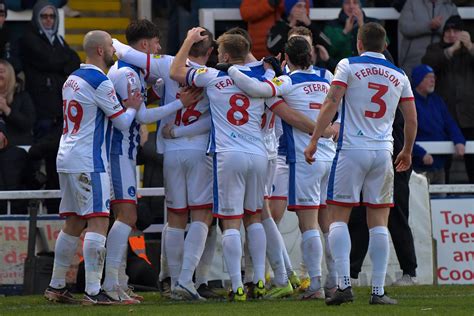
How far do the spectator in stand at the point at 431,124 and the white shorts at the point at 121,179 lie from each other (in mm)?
5643

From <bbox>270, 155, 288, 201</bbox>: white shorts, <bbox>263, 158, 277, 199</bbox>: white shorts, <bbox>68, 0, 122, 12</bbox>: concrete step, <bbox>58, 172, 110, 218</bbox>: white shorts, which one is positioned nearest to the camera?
<bbox>58, 172, 110, 218</bbox>: white shorts

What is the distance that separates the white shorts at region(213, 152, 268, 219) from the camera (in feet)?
41.2

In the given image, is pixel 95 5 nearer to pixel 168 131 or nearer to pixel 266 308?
pixel 168 131

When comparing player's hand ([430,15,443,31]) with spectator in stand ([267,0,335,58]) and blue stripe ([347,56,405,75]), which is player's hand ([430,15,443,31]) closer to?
spectator in stand ([267,0,335,58])

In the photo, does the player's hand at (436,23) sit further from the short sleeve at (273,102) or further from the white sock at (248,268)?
the short sleeve at (273,102)

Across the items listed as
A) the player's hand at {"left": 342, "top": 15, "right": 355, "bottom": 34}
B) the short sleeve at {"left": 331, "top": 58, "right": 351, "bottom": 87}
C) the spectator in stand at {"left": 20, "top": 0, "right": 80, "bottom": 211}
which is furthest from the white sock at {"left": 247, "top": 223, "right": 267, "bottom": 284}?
the player's hand at {"left": 342, "top": 15, "right": 355, "bottom": 34}

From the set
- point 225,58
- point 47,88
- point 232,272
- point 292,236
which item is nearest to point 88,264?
point 232,272

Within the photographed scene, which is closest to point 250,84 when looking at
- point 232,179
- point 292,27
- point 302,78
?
point 302,78

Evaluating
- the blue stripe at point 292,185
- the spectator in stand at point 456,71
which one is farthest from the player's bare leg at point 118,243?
the spectator in stand at point 456,71

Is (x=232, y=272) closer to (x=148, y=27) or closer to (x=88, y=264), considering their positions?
(x=88, y=264)

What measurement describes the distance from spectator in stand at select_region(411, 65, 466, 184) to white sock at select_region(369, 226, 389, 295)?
5.68 meters

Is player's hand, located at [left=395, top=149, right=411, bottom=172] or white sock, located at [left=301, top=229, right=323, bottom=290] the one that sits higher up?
player's hand, located at [left=395, top=149, right=411, bottom=172]

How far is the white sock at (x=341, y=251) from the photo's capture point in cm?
1177

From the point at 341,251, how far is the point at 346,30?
22.6 feet
